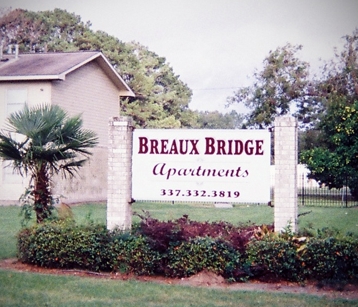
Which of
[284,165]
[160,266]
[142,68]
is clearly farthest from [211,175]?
[142,68]

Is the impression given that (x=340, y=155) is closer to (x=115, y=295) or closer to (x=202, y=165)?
(x=202, y=165)

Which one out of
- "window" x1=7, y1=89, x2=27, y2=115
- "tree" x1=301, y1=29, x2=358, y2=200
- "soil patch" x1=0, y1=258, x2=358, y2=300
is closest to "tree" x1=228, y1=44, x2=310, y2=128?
"tree" x1=301, y1=29, x2=358, y2=200

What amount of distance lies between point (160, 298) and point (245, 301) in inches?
47.9

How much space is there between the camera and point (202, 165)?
10336 mm

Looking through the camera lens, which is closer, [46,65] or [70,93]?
[46,65]

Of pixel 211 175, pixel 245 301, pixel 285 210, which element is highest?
pixel 211 175

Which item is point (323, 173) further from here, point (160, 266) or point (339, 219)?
point (160, 266)

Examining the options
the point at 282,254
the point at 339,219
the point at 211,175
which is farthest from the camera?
the point at 339,219

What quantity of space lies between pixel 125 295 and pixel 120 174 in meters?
3.03

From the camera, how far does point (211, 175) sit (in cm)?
1030

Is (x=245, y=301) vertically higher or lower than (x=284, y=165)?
lower

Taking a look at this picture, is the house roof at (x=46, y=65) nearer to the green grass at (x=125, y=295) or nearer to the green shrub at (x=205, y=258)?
the green shrub at (x=205, y=258)

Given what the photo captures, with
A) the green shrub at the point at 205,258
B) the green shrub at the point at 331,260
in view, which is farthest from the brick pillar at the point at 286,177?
the green shrub at the point at 205,258

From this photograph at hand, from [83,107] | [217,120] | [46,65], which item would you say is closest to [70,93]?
[83,107]
